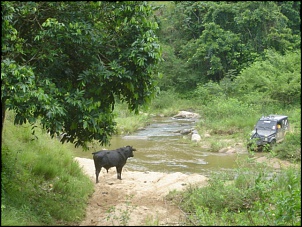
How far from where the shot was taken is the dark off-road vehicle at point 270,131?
56.9 ft

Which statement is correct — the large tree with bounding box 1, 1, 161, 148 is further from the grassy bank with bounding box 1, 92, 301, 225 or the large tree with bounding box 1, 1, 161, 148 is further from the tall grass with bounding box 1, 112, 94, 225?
the tall grass with bounding box 1, 112, 94, 225

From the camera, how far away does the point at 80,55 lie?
710cm

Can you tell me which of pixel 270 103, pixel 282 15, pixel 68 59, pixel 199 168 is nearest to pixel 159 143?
pixel 199 168

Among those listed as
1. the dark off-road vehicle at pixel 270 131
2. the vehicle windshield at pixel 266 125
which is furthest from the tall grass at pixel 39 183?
the vehicle windshield at pixel 266 125

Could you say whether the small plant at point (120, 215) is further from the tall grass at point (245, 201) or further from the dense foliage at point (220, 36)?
the dense foliage at point (220, 36)

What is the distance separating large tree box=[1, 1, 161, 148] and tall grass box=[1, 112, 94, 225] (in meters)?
1.35

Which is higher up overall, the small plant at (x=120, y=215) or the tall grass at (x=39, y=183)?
the tall grass at (x=39, y=183)

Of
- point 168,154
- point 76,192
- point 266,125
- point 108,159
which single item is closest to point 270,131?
point 266,125

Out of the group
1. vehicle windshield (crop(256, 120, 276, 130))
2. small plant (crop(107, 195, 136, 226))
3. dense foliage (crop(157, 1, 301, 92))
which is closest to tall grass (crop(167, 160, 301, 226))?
small plant (crop(107, 195, 136, 226))

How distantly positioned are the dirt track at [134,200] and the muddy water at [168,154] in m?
1.60

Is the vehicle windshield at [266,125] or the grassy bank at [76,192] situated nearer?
the grassy bank at [76,192]

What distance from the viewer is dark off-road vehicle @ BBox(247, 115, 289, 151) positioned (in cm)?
1734

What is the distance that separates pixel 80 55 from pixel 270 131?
12528 millimetres

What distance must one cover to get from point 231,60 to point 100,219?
1124 inches
